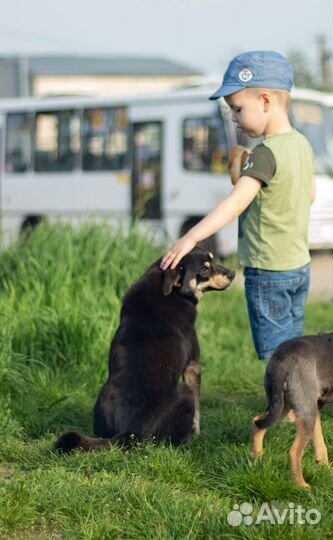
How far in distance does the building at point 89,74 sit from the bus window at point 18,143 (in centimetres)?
4404

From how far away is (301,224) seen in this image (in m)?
5.22

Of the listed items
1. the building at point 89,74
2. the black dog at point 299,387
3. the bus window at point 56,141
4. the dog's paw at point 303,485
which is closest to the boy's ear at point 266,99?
the black dog at point 299,387

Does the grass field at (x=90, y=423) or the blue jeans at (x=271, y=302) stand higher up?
the blue jeans at (x=271, y=302)

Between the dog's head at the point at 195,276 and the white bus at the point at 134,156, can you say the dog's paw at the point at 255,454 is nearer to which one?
the dog's head at the point at 195,276

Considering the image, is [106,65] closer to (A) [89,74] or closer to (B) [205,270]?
(A) [89,74]

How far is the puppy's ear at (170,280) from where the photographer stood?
5.20 metres

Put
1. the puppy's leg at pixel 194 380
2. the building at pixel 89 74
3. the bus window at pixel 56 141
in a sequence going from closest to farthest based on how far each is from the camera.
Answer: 1. the puppy's leg at pixel 194 380
2. the bus window at pixel 56 141
3. the building at pixel 89 74

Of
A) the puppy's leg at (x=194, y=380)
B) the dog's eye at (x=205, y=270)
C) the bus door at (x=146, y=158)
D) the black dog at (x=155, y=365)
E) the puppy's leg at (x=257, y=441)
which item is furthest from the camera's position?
the bus door at (x=146, y=158)

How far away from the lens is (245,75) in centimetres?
500

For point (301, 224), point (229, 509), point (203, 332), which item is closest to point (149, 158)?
point (203, 332)

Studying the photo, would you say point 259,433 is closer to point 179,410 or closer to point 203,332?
point 179,410

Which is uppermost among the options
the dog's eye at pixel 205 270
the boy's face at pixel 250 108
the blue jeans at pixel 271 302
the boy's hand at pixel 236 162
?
the boy's face at pixel 250 108

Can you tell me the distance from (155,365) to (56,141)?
50.9 ft

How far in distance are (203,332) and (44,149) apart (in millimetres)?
12581
